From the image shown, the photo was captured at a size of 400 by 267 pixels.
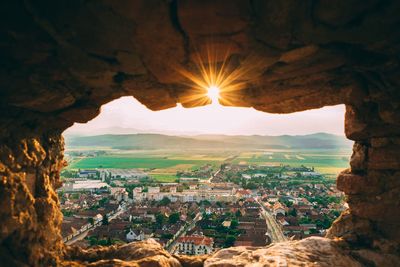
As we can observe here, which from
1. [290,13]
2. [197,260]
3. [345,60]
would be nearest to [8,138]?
[197,260]

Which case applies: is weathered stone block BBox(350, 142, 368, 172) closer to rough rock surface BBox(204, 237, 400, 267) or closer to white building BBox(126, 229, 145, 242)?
rough rock surface BBox(204, 237, 400, 267)

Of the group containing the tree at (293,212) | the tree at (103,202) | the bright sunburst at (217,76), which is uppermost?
the bright sunburst at (217,76)

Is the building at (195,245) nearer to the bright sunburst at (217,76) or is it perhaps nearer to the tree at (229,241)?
the tree at (229,241)

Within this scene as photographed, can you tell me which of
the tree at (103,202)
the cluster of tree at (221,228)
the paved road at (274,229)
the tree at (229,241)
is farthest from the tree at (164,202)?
the tree at (229,241)

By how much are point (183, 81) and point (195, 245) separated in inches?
1396

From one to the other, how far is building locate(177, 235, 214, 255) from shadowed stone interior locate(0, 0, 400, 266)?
32.2 m

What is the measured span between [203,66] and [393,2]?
337cm

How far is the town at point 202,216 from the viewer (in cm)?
4291

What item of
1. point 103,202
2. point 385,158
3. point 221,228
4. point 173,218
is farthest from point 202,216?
point 385,158

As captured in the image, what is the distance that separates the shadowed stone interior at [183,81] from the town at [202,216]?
24984mm

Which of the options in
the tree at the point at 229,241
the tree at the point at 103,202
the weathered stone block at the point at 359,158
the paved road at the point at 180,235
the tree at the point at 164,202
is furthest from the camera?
the tree at the point at 164,202

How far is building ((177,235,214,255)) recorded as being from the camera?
39.6 m

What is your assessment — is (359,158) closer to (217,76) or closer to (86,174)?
(217,76)

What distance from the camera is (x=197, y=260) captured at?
8789mm
